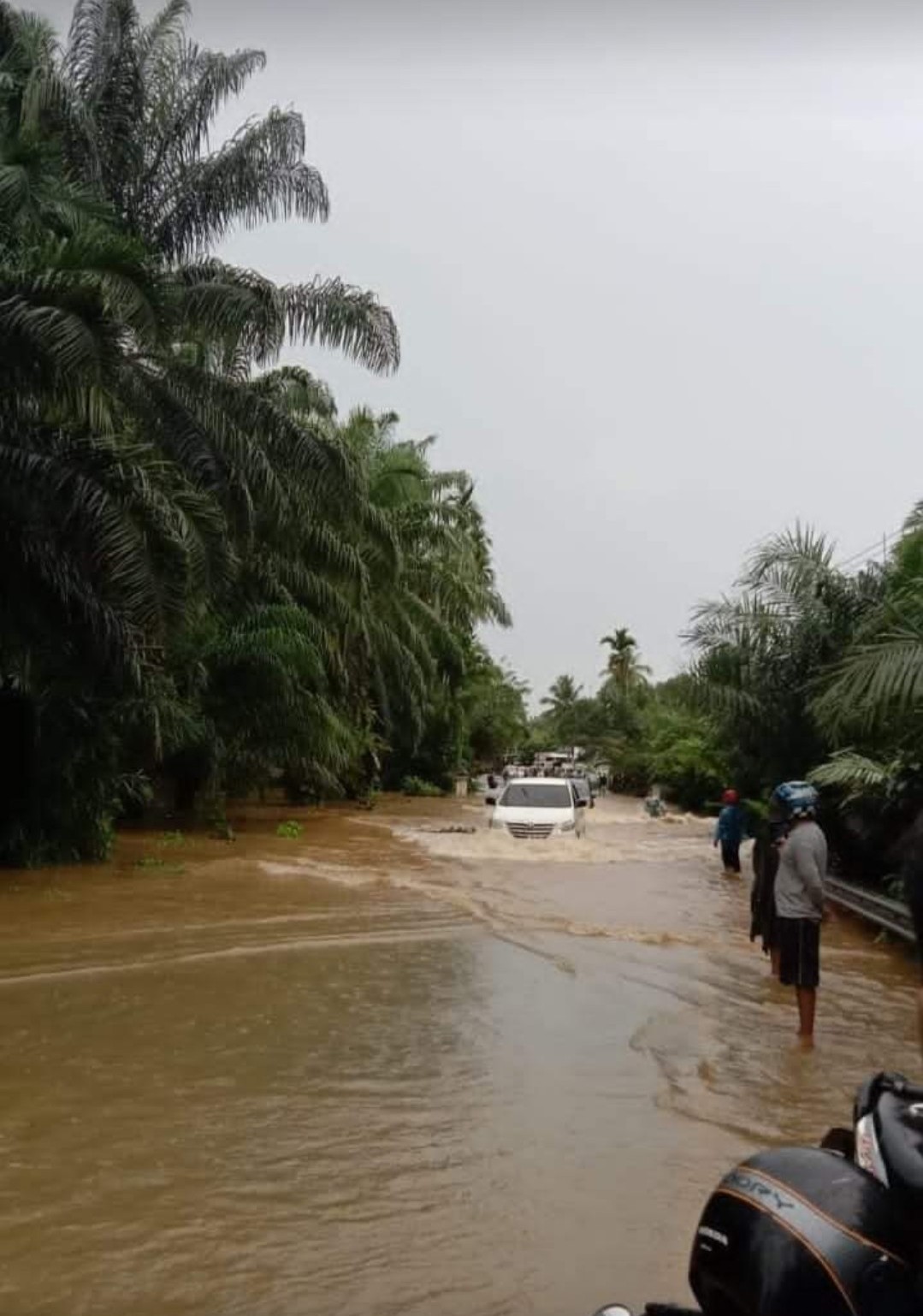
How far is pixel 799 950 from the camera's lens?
859cm

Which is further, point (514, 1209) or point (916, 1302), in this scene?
point (514, 1209)

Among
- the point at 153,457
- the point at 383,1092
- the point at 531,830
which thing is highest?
the point at 153,457

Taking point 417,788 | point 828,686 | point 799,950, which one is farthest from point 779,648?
point 417,788

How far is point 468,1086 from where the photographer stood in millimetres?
7203

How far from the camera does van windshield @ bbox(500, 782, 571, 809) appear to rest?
74.9ft

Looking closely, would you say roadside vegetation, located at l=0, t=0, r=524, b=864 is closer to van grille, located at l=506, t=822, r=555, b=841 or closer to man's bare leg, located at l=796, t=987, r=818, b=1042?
van grille, located at l=506, t=822, r=555, b=841

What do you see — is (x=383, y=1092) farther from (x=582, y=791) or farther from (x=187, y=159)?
→ (x=582, y=791)

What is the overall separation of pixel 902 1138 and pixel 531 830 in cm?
1975

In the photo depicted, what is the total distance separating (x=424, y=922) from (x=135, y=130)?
13538 mm

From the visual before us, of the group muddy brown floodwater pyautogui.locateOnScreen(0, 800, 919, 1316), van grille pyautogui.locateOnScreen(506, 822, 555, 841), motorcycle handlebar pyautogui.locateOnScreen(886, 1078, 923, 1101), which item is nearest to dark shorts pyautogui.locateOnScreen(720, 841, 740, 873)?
van grille pyautogui.locateOnScreen(506, 822, 555, 841)

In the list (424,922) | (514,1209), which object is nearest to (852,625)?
(424,922)

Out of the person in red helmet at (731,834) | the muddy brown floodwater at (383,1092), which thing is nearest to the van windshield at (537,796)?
the person in red helmet at (731,834)

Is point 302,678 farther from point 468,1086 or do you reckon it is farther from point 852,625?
point 468,1086

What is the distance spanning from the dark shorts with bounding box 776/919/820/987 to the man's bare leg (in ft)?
0.49
